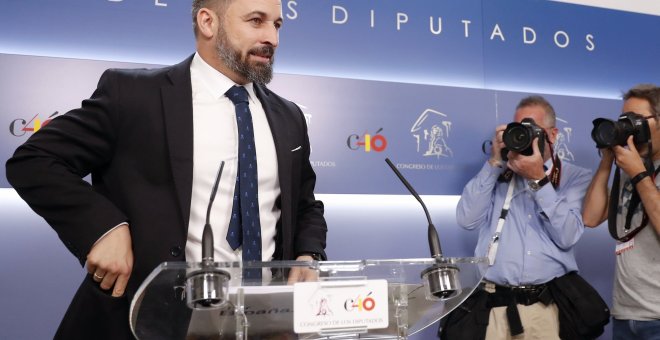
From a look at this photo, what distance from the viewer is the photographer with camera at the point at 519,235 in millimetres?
2697

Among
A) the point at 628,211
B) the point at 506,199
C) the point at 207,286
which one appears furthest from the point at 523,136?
the point at 207,286

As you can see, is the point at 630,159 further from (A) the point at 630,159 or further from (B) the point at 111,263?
(B) the point at 111,263

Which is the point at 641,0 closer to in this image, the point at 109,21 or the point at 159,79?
the point at 109,21

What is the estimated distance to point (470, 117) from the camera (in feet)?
10.6

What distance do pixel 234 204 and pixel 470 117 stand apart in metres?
1.99

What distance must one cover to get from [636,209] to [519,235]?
1.58 feet

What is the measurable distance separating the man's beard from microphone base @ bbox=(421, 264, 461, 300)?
0.84 m

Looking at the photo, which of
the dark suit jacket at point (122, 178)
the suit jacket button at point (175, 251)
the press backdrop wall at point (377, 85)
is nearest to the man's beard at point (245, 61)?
the dark suit jacket at point (122, 178)

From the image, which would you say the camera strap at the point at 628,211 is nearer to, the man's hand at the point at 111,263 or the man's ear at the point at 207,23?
the man's ear at the point at 207,23

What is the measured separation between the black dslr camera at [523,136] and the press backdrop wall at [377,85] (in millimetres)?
451

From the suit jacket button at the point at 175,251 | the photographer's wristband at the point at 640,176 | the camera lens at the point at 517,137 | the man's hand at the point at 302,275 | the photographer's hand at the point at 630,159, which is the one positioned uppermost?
the camera lens at the point at 517,137

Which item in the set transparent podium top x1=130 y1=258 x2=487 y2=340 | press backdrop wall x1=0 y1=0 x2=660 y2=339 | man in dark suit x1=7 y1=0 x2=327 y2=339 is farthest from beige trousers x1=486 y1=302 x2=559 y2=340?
transparent podium top x1=130 y1=258 x2=487 y2=340

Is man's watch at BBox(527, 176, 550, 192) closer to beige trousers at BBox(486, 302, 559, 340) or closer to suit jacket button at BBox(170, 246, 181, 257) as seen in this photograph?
beige trousers at BBox(486, 302, 559, 340)

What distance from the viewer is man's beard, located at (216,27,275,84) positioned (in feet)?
5.72
